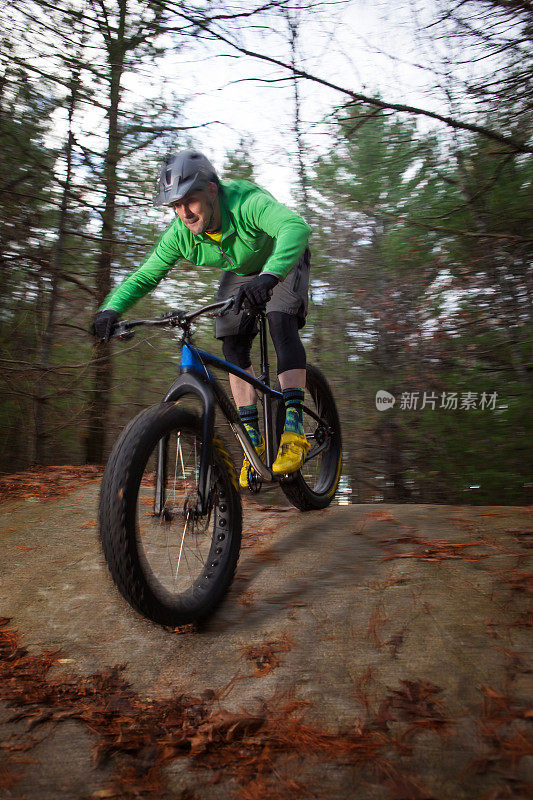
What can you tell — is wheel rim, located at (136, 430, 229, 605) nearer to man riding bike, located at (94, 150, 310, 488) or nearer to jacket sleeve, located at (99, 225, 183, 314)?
man riding bike, located at (94, 150, 310, 488)

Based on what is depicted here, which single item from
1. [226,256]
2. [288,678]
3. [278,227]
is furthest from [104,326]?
[288,678]

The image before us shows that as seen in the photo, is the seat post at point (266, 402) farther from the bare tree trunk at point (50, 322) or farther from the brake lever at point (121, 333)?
the bare tree trunk at point (50, 322)

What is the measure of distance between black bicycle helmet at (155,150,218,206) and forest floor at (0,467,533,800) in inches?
69.7

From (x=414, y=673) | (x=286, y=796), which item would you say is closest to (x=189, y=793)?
(x=286, y=796)

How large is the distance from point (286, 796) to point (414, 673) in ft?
2.07

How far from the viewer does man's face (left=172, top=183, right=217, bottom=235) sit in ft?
7.72

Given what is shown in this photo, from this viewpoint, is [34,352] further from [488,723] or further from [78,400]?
[488,723]

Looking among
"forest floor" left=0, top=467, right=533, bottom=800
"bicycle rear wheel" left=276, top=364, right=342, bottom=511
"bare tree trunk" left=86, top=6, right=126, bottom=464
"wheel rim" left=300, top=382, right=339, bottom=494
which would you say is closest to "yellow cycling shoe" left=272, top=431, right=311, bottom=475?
"forest floor" left=0, top=467, right=533, bottom=800

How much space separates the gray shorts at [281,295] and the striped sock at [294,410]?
392mm

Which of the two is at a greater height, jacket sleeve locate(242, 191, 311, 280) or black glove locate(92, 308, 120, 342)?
jacket sleeve locate(242, 191, 311, 280)

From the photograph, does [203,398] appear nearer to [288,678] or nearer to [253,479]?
[253,479]

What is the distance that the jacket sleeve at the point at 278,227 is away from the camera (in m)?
2.33

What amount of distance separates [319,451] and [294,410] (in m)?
0.87

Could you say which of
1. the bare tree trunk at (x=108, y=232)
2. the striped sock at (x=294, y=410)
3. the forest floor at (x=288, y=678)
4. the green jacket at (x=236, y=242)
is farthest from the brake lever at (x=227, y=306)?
the bare tree trunk at (x=108, y=232)
